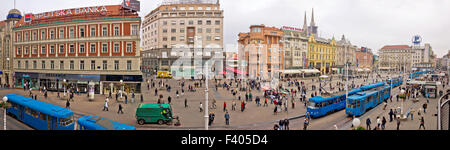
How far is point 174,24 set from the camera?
226ft

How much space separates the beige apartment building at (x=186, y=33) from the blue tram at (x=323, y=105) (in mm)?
42806

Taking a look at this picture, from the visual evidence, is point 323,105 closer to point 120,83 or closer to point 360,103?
point 360,103

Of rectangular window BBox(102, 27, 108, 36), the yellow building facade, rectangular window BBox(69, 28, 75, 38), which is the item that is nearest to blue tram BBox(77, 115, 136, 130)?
rectangular window BBox(102, 27, 108, 36)

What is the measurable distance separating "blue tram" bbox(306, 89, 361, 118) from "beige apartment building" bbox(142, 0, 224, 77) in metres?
42.8

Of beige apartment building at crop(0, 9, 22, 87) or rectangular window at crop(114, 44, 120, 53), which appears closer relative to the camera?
rectangular window at crop(114, 44, 120, 53)

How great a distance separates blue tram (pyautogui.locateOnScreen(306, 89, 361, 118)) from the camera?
991 inches

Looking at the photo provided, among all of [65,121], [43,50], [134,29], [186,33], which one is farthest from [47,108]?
[186,33]

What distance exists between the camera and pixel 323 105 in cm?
2581

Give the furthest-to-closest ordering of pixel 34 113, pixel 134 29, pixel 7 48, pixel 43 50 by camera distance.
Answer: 1. pixel 7 48
2. pixel 43 50
3. pixel 134 29
4. pixel 34 113

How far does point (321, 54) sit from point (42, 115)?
9184 cm

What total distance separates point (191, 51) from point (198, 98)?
3328 cm

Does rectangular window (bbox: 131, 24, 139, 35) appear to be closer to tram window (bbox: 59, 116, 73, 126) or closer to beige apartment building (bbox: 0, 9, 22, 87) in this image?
tram window (bbox: 59, 116, 73, 126)
